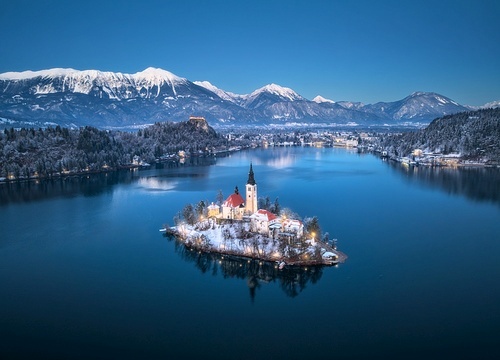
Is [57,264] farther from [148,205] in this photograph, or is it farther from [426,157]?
[426,157]

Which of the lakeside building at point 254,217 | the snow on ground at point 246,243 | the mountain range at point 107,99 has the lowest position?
the snow on ground at point 246,243

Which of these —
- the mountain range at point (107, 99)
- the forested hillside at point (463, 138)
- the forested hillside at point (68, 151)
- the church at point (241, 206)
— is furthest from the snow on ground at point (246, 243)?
the mountain range at point (107, 99)

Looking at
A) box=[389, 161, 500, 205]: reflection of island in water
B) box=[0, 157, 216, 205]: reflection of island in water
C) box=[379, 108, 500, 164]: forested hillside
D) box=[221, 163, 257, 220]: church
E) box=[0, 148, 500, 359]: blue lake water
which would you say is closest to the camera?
box=[0, 148, 500, 359]: blue lake water

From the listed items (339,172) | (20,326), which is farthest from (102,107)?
(20,326)

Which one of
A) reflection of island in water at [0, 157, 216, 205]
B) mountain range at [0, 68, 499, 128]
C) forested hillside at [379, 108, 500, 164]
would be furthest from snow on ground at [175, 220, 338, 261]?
mountain range at [0, 68, 499, 128]

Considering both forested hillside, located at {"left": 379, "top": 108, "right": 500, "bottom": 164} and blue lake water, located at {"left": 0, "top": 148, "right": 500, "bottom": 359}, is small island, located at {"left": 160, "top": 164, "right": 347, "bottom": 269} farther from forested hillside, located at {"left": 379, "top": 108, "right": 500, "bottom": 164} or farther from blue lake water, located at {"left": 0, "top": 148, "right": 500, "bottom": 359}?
forested hillside, located at {"left": 379, "top": 108, "right": 500, "bottom": 164}

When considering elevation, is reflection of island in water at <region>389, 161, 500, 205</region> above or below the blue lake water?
above

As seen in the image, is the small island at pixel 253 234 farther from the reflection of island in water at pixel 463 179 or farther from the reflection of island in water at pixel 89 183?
the reflection of island in water at pixel 463 179
